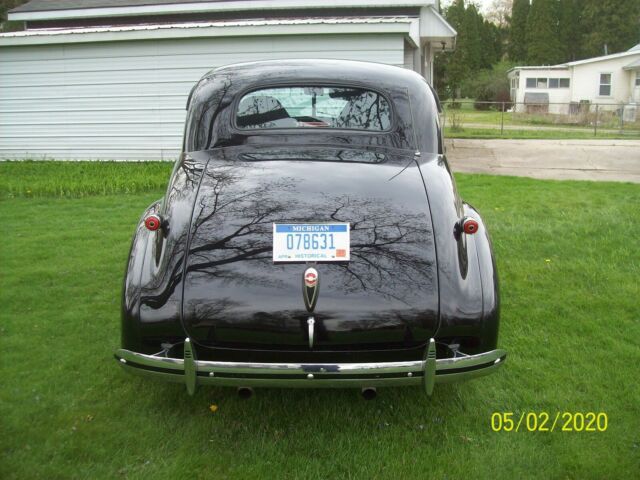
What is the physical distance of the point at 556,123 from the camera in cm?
2723

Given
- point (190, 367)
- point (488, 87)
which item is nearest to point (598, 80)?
point (488, 87)

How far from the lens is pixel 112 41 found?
13.1 m

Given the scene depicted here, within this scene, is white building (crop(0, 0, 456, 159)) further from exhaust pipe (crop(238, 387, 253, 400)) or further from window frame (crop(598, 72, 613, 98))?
window frame (crop(598, 72, 613, 98))

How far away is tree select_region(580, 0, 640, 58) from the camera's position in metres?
53.1

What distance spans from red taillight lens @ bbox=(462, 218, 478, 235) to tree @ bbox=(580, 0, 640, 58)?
188 ft

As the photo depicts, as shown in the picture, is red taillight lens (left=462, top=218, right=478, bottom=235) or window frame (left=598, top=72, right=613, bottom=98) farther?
window frame (left=598, top=72, right=613, bottom=98)

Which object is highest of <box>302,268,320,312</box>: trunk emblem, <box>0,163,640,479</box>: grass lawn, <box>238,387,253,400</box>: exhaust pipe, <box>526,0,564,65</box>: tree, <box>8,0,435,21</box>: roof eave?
<box>526,0,564,65</box>: tree

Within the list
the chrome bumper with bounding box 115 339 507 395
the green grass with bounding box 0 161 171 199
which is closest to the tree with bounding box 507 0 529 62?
the green grass with bounding box 0 161 171 199

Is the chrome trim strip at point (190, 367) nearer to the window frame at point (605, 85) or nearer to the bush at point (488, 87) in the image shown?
the window frame at point (605, 85)

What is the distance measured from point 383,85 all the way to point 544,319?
201cm

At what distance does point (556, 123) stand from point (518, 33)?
33.5 meters

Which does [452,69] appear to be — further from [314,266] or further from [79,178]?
[314,266]

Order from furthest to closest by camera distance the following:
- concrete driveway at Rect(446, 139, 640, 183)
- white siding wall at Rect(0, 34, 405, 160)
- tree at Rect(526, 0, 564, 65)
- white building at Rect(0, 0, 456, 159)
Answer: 1. tree at Rect(526, 0, 564, 65)
2. white siding wall at Rect(0, 34, 405, 160)
3. white building at Rect(0, 0, 456, 159)
4. concrete driveway at Rect(446, 139, 640, 183)

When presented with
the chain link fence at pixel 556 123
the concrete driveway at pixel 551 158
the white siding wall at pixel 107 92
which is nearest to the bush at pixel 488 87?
the chain link fence at pixel 556 123
